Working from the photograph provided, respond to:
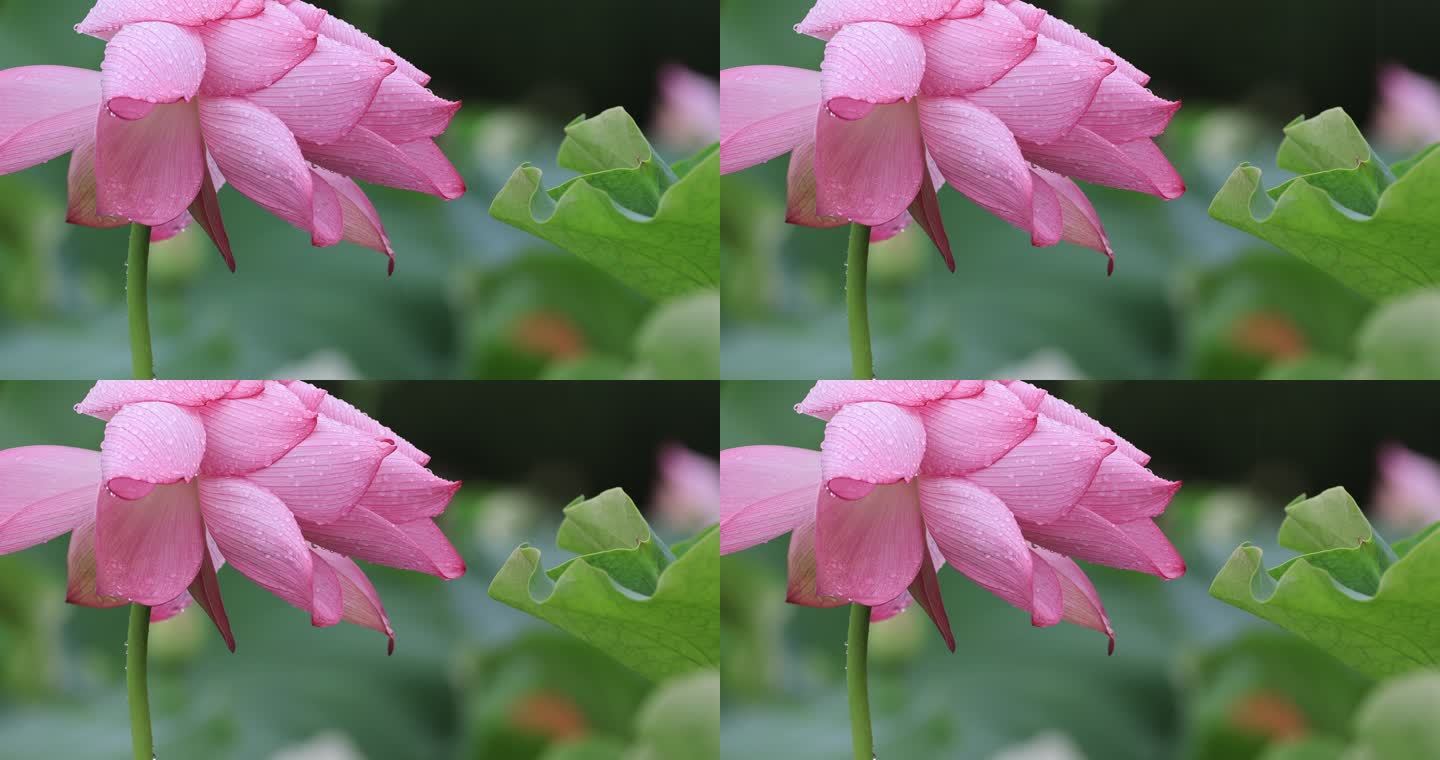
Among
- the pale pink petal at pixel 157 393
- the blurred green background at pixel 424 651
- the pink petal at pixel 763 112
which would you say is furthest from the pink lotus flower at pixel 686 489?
the pale pink petal at pixel 157 393

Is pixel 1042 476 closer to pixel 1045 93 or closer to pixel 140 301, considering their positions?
pixel 1045 93

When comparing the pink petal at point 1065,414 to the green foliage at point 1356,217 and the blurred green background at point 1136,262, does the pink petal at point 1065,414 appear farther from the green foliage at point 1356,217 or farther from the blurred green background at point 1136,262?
the green foliage at point 1356,217

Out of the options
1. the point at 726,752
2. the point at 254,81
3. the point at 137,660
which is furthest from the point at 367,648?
the point at 254,81

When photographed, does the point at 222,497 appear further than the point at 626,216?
No

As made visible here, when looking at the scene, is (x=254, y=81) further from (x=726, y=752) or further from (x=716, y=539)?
(x=726, y=752)

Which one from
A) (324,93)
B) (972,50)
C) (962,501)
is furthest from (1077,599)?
(324,93)

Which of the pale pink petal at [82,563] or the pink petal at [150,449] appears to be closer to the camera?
the pink petal at [150,449]
